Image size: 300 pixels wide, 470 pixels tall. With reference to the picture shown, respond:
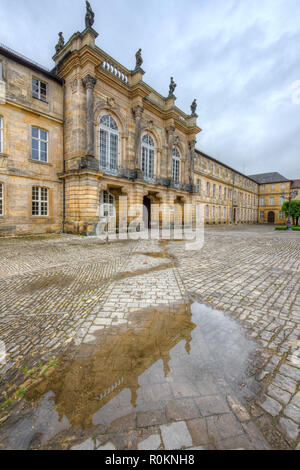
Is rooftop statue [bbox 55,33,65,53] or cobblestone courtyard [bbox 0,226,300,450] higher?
rooftop statue [bbox 55,33,65,53]

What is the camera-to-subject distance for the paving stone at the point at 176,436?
1416 millimetres

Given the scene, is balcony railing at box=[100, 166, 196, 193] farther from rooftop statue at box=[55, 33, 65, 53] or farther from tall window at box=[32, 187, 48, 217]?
rooftop statue at box=[55, 33, 65, 53]

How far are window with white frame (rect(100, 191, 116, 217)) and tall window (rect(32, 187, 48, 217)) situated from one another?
4416 mm

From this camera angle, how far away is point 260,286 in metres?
4.68

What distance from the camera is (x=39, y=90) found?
14641mm

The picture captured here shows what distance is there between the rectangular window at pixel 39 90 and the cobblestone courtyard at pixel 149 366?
15864mm

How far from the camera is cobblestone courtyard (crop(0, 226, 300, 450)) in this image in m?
1.50

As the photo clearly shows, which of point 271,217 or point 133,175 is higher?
point 133,175

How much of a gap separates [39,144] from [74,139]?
2.65 m

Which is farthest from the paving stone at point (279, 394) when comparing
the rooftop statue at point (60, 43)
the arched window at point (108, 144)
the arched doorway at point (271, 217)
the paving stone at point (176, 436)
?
the arched doorway at point (271, 217)

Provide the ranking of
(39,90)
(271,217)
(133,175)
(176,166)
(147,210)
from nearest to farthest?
1. (39,90)
2. (133,175)
3. (147,210)
4. (176,166)
5. (271,217)

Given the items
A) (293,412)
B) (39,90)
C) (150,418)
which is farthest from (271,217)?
(150,418)

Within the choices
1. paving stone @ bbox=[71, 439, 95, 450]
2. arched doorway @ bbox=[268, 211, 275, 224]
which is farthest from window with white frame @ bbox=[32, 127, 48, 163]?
arched doorway @ bbox=[268, 211, 275, 224]

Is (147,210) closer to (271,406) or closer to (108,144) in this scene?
(108,144)
